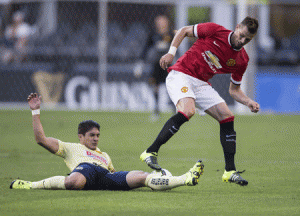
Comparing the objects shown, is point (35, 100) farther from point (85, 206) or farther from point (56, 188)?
point (85, 206)

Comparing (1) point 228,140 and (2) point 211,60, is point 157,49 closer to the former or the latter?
(2) point 211,60

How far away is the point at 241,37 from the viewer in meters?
5.42

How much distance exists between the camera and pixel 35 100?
16.6 feet

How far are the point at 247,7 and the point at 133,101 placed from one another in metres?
4.83

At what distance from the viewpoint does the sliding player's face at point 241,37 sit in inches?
211

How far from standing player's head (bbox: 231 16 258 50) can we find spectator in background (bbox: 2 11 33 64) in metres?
14.1

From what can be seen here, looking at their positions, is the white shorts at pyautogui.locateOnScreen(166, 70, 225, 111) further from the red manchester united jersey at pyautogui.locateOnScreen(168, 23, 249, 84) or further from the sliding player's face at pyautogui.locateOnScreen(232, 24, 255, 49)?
the sliding player's face at pyautogui.locateOnScreen(232, 24, 255, 49)

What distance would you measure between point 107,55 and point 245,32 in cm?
1358

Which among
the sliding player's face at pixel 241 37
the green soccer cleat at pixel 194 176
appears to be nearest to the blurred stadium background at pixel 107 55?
the sliding player's face at pixel 241 37

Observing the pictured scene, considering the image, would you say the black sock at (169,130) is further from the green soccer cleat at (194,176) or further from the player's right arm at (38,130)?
the player's right arm at (38,130)

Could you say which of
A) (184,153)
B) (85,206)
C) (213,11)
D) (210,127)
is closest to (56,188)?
(85,206)

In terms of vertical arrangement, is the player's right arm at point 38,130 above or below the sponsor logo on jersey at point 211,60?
below

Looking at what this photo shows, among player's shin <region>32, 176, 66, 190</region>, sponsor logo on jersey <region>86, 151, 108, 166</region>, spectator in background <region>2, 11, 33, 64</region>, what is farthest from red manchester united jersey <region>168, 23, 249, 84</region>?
spectator in background <region>2, 11, 33, 64</region>

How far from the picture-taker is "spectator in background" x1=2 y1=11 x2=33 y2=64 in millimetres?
18625
